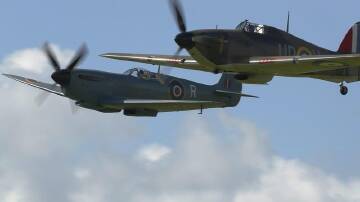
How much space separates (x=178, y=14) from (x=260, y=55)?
353 centimetres

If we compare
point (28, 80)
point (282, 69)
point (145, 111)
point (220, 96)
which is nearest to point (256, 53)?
point (282, 69)

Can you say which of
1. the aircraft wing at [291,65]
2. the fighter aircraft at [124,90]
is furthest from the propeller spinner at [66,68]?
the aircraft wing at [291,65]

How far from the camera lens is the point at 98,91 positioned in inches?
1905

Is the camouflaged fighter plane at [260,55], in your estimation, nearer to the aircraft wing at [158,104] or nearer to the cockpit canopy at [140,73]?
the aircraft wing at [158,104]

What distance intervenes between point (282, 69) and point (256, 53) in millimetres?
1161

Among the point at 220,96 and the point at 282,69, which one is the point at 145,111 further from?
the point at 282,69

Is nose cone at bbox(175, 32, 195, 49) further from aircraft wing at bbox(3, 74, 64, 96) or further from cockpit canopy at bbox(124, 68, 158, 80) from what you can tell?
aircraft wing at bbox(3, 74, 64, 96)

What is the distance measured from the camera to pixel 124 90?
160ft

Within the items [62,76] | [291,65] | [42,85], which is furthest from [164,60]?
[42,85]

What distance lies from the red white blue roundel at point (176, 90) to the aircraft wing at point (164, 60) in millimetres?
3082

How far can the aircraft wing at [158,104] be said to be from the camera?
47.9 meters

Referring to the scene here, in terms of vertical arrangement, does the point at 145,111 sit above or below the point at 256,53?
below

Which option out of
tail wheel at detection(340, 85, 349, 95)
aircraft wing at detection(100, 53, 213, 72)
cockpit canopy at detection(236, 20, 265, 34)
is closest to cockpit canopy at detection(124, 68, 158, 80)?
aircraft wing at detection(100, 53, 213, 72)

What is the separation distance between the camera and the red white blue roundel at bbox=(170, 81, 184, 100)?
50188mm
